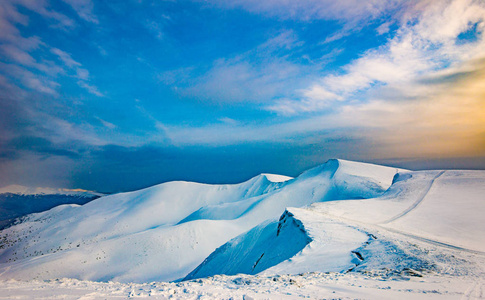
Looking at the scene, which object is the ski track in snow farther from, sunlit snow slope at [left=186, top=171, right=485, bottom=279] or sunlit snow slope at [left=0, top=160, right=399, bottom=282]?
sunlit snow slope at [left=0, top=160, right=399, bottom=282]

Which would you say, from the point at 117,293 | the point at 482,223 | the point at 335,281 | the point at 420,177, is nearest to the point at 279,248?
the point at 335,281

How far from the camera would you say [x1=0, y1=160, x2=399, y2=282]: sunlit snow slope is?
64.8 ft

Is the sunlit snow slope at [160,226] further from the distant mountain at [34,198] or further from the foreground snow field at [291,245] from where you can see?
the distant mountain at [34,198]

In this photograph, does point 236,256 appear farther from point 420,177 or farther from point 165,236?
point 420,177

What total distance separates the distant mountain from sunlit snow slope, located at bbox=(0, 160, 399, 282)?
39.6 metres

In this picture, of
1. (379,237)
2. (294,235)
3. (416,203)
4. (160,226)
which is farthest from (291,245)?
(160,226)

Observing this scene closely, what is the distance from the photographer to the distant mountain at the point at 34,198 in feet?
260

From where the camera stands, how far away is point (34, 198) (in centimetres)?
9638

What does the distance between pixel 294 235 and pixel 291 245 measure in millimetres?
706

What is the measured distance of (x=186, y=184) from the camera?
2173 inches

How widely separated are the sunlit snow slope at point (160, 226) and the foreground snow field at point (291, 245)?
5.6 inches

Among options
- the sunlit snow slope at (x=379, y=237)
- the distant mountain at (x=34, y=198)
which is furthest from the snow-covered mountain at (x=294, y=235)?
the distant mountain at (x=34, y=198)

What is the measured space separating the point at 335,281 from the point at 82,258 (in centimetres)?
2239

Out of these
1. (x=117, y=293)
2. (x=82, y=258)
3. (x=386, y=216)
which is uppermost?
(x=117, y=293)
